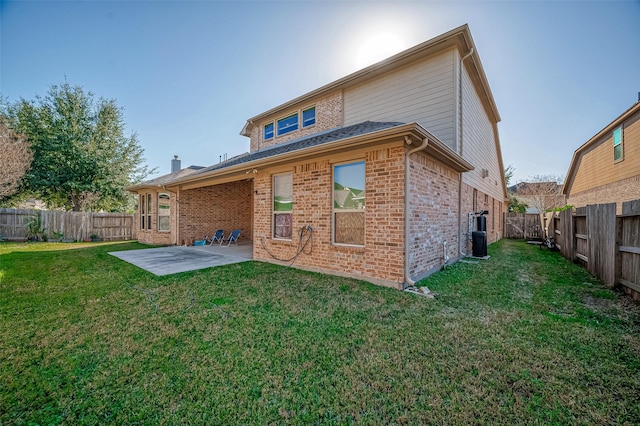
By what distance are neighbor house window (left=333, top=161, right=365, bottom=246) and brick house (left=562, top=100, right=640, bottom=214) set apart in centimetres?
1287

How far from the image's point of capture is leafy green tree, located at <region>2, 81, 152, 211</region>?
1616 cm

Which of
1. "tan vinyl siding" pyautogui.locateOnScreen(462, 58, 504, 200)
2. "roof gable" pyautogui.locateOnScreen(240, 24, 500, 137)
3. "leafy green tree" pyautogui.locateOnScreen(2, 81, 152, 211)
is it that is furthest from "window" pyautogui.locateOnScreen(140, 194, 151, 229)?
"tan vinyl siding" pyautogui.locateOnScreen(462, 58, 504, 200)

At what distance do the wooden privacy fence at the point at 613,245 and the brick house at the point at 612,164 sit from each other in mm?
7250

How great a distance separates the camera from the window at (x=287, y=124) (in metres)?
10.8

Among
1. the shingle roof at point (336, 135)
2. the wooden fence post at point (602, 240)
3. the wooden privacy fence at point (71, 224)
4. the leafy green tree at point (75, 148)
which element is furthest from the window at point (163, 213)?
the wooden fence post at point (602, 240)

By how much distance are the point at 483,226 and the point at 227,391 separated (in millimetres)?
10189

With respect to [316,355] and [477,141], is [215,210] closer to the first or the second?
[316,355]

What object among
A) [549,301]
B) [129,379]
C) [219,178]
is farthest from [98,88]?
[549,301]

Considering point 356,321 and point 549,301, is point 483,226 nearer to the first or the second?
point 549,301

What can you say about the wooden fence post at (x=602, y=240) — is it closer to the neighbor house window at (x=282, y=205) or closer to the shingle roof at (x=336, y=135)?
the shingle roof at (x=336, y=135)

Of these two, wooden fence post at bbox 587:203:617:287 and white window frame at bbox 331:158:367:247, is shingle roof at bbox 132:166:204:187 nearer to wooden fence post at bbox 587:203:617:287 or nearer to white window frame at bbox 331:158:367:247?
white window frame at bbox 331:158:367:247

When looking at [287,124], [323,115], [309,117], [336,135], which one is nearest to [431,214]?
[336,135]

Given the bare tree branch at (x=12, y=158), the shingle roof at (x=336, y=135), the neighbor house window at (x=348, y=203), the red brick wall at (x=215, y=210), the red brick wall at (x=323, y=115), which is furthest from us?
the bare tree branch at (x=12, y=158)

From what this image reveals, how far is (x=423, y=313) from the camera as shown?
3.81 m
